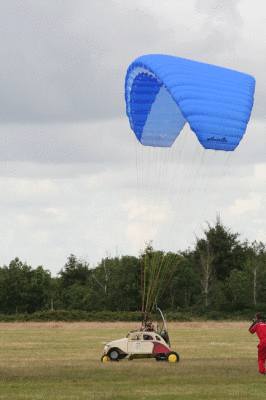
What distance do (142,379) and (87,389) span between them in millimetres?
1738

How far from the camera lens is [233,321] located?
4303cm

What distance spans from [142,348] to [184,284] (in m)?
37.9

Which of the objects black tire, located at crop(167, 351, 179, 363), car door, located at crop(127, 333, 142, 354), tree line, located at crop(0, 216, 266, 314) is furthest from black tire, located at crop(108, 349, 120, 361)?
tree line, located at crop(0, 216, 266, 314)

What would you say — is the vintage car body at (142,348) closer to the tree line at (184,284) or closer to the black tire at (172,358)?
the black tire at (172,358)

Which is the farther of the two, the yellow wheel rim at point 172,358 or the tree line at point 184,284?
the tree line at point 184,284

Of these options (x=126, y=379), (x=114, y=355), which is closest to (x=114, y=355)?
(x=114, y=355)

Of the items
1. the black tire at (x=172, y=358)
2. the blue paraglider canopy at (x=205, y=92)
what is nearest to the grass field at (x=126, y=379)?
the black tire at (x=172, y=358)

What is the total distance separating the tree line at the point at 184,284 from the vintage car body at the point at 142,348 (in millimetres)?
30319

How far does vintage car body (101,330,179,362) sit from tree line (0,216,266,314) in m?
30.3

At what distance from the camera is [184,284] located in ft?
174

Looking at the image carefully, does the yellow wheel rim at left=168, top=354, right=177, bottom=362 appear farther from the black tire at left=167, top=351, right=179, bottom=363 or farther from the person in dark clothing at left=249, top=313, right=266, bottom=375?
the person in dark clothing at left=249, top=313, right=266, bottom=375

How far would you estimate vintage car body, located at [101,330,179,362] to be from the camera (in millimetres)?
15578

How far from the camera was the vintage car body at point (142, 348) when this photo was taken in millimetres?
15578

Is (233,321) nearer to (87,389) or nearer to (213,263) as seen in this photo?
(213,263)
